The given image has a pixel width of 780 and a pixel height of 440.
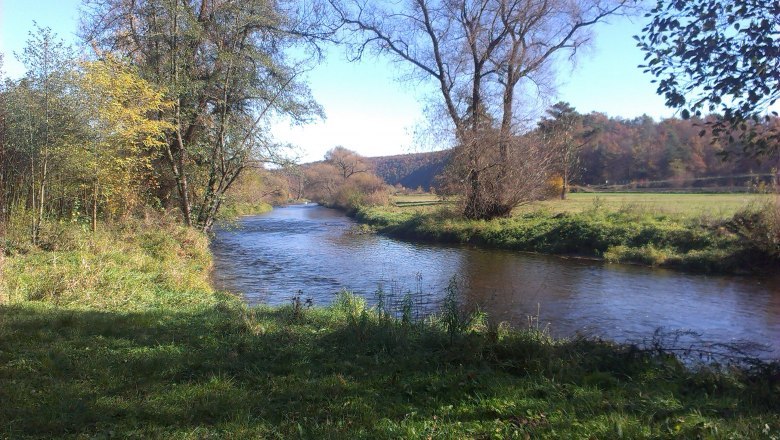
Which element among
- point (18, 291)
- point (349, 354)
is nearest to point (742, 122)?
point (349, 354)

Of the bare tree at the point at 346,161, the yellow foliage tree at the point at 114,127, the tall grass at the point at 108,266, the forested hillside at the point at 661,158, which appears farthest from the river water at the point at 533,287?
the bare tree at the point at 346,161

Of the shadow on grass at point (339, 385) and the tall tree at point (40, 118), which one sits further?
the tall tree at point (40, 118)

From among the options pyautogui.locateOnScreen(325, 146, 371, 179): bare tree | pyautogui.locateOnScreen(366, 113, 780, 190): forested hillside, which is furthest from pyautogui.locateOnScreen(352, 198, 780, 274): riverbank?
pyautogui.locateOnScreen(325, 146, 371, 179): bare tree

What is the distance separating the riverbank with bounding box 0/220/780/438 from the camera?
11.2ft

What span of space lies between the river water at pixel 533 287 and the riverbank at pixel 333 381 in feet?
Answer: 9.20

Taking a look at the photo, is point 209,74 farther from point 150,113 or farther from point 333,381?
point 333,381

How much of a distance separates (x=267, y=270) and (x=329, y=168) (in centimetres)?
6796

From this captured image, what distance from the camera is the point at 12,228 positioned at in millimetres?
11148

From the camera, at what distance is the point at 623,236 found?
60.1 feet

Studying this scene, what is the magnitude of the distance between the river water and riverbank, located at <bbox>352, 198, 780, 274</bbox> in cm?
94

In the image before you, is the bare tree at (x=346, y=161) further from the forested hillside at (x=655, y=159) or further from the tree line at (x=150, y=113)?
the tree line at (x=150, y=113)

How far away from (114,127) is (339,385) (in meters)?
12.1

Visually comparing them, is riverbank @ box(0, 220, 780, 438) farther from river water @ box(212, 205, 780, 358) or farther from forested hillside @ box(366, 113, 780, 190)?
river water @ box(212, 205, 780, 358)

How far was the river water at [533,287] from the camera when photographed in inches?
363
